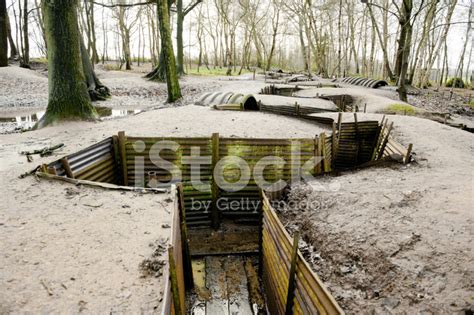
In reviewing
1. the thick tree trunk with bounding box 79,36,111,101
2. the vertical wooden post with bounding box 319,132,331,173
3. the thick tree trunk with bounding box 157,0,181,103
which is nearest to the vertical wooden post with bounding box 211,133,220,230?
the vertical wooden post with bounding box 319,132,331,173

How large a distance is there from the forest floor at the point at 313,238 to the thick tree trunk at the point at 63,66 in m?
1.87

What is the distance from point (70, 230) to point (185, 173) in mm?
3667

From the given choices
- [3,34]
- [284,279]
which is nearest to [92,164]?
[284,279]

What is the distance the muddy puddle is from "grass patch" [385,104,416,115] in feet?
37.9

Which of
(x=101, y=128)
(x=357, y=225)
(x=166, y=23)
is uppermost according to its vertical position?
(x=166, y=23)

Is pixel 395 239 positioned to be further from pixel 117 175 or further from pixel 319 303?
pixel 117 175

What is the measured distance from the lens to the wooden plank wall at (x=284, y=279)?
275 centimetres

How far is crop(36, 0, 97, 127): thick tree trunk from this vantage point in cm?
898

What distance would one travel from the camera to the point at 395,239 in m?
4.37

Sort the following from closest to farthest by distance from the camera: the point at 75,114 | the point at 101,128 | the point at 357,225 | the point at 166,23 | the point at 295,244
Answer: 1. the point at 295,244
2. the point at 357,225
3. the point at 101,128
4. the point at 75,114
5. the point at 166,23

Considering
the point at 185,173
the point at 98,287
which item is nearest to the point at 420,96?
the point at 185,173

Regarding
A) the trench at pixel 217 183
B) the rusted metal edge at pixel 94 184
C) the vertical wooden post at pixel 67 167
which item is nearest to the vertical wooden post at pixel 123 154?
the trench at pixel 217 183

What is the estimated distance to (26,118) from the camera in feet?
43.7

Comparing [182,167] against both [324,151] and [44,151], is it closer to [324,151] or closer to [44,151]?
[44,151]
